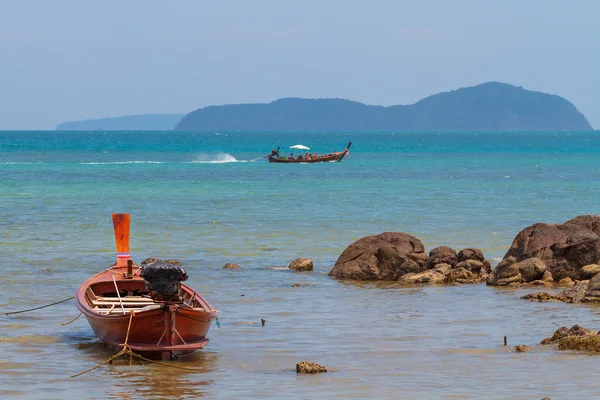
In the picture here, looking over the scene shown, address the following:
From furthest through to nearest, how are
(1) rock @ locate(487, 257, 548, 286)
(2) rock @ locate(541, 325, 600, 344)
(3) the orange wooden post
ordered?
(1) rock @ locate(487, 257, 548, 286) < (3) the orange wooden post < (2) rock @ locate(541, 325, 600, 344)

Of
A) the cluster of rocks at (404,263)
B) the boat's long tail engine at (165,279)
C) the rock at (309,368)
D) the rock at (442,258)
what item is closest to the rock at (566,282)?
the cluster of rocks at (404,263)

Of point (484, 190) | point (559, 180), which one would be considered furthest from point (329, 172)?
point (484, 190)

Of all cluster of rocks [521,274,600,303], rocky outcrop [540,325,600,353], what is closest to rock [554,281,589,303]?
cluster of rocks [521,274,600,303]

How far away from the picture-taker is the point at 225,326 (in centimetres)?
2184

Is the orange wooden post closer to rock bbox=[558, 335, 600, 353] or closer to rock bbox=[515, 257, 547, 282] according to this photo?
rock bbox=[558, 335, 600, 353]

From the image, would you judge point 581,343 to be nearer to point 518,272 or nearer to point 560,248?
point 518,272

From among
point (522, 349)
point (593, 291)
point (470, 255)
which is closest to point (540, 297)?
point (593, 291)

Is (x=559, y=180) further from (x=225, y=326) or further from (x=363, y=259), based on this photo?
→ (x=225, y=326)

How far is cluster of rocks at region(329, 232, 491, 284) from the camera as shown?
28.0 m

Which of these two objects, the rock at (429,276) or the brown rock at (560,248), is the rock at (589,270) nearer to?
the brown rock at (560,248)

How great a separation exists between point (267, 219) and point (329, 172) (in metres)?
47.4

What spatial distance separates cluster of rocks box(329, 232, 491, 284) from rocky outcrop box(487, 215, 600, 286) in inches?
37.3

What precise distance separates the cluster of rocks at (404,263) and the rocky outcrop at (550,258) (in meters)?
0.95

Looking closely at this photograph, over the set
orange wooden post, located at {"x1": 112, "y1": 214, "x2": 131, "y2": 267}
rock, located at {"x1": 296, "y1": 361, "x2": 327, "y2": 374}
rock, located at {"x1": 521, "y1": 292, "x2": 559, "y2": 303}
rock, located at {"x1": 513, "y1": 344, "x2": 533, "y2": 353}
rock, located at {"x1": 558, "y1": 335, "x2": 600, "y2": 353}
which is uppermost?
orange wooden post, located at {"x1": 112, "y1": 214, "x2": 131, "y2": 267}
